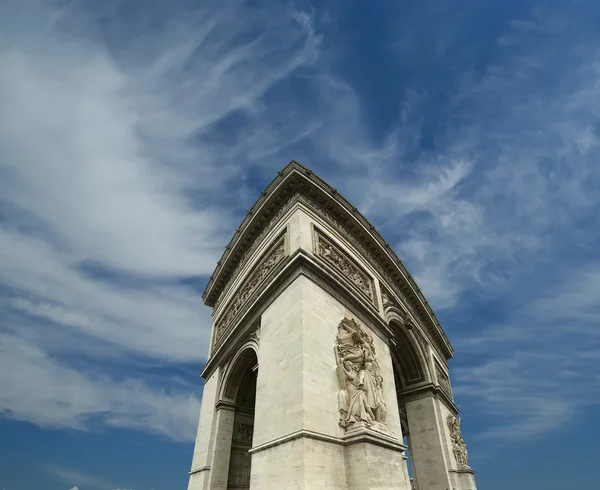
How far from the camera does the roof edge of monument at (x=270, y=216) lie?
1230 cm

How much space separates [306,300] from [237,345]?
4.77 m

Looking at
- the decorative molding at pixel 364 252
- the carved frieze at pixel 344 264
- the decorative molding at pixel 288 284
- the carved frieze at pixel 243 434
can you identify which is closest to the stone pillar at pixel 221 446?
the carved frieze at pixel 243 434

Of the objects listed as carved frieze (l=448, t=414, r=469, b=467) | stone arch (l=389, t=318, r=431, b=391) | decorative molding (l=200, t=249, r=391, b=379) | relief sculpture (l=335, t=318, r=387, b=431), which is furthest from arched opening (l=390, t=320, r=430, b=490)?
relief sculpture (l=335, t=318, r=387, b=431)

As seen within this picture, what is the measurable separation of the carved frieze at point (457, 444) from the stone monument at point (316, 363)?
104mm

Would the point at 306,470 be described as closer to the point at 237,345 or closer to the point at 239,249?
the point at 237,345

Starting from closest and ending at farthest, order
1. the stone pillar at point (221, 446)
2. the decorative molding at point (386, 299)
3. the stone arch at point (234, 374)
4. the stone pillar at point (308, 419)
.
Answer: the stone pillar at point (308, 419)
the stone pillar at point (221, 446)
the stone arch at point (234, 374)
the decorative molding at point (386, 299)

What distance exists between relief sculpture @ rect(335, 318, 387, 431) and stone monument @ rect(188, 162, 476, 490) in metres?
0.03

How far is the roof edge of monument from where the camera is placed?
12305mm

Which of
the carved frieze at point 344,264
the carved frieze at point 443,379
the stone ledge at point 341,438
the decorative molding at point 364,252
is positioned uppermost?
the decorative molding at point 364,252

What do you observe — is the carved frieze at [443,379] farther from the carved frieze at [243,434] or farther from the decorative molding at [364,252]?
the carved frieze at [243,434]

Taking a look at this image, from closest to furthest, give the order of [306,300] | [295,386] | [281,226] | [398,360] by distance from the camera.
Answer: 1. [295,386]
2. [306,300]
3. [281,226]
4. [398,360]

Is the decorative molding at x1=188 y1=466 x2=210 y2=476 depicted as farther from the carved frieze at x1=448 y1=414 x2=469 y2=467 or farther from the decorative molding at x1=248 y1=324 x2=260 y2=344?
the carved frieze at x1=448 y1=414 x2=469 y2=467

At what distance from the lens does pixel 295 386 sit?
805 centimetres

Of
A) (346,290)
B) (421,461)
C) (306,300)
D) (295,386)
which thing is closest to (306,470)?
(295,386)
